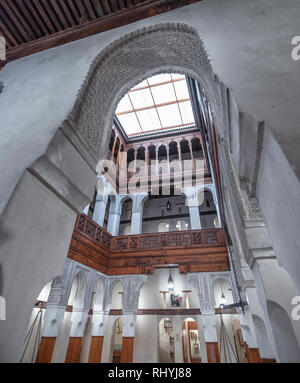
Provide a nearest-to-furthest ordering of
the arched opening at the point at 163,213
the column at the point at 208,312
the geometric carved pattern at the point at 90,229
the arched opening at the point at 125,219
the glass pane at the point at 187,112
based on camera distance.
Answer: the column at the point at 208,312 < the geometric carved pattern at the point at 90,229 < the glass pane at the point at 187,112 < the arched opening at the point at 163,213 < the arched opening at the point at 125,219

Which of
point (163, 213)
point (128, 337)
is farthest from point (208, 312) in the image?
point (163, 213)

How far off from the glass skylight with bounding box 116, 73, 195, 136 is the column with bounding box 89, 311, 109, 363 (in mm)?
8400

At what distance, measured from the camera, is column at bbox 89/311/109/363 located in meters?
6.67

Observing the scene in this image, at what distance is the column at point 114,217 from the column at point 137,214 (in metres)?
0.73

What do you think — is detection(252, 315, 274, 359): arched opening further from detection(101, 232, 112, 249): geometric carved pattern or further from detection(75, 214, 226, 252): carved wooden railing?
detection(101, 232, 112, 249): geometric carved pattern

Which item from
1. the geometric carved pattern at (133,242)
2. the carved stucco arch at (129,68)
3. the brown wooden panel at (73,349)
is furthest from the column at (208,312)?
the carved stucco arch at (129,68)

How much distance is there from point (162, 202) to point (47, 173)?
1196 cm

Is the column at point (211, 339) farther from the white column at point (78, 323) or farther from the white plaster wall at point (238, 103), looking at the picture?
the white plaster wall at point (238, 103)

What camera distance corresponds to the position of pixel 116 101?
7.11ft

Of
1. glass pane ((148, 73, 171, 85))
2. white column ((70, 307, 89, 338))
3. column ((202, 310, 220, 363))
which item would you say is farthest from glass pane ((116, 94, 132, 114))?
column ((202, 310, 220, 363))

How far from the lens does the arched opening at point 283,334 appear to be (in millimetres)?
1272

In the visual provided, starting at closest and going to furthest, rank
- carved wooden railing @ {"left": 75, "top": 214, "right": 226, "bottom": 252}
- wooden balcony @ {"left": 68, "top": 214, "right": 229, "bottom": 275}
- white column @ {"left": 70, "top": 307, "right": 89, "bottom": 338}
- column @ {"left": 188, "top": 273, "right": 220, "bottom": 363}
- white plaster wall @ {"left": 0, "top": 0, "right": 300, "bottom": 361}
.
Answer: white plaster wall @ {"left": 0, "top": 0, "right": 300, "bottom": 361} < white column @ {"left": 70, "top": 307, "right": 89, "bottom": 338} < column @ {"left": 188, "top": 273, "right": 220, "bottom": 363} < wooden balcony @ {"left": 68, "top": 214, "right": 229, "bottom": 275} < carved wooden railing @ {"left": 75, "top": 214, "right": 226, "bottom": 252}

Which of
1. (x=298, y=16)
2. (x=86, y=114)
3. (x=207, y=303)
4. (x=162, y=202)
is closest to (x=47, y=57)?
A: (x=86, y=114)
